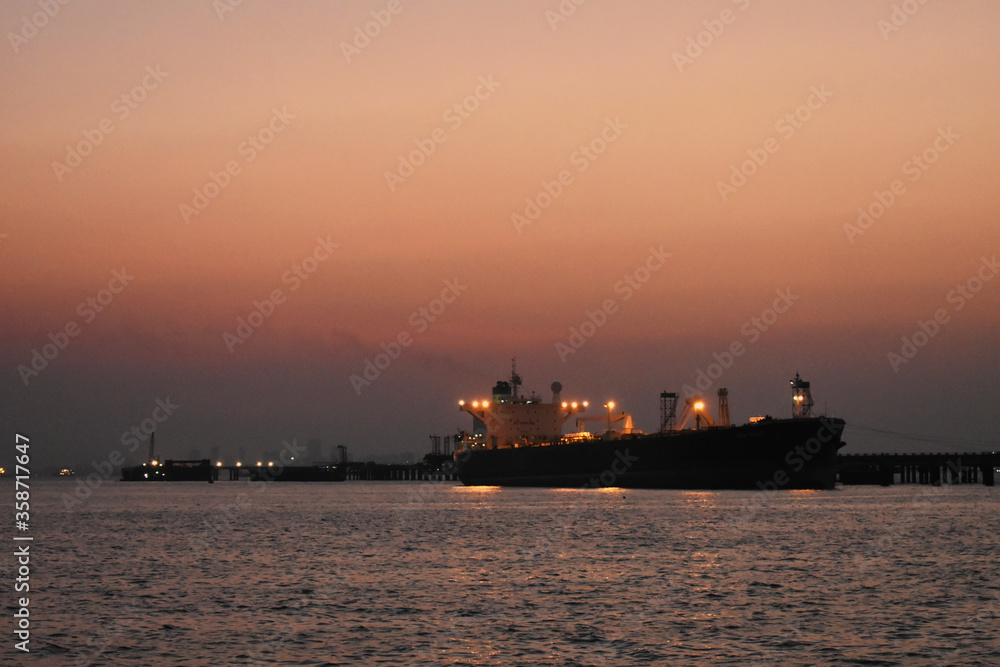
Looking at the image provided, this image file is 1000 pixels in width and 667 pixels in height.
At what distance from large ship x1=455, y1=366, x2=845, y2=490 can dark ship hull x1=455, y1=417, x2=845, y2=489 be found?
3.0 inches

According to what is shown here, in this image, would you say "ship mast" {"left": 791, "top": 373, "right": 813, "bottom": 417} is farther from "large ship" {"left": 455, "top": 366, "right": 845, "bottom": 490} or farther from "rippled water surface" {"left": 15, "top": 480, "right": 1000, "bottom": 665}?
"rippled water surface" {"left": 15, "top": 480, "right": 1000, "bottom": 665}

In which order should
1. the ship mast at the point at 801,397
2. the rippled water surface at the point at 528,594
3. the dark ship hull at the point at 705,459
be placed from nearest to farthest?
the rippled water surface at the point at 528,594 < the dark ship hull at the point at 705,459 < the ship mast at the point at 801,397

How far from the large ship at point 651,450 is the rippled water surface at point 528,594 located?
28.1 metres

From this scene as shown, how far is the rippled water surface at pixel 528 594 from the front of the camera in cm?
2098

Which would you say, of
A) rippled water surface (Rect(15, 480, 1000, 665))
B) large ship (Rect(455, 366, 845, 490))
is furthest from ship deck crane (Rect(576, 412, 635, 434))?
rippled water surface (Rect(15, 480, 1000, 665))

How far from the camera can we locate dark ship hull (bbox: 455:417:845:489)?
8044cm

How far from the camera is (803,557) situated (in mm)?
36719

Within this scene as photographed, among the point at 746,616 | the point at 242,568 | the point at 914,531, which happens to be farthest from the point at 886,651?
the point at 914,531

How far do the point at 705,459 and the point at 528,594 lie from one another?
202ft

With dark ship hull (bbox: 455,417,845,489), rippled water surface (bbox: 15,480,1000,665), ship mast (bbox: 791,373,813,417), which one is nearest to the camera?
rippled water surface (bbox: 15,480,1000,665)

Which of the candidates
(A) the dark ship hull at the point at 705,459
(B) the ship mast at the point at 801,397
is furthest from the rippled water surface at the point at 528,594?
(B) the ship mast at the point at 801,397

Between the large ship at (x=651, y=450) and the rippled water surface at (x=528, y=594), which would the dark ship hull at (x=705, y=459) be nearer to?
the large ship at (x=651, y=450)

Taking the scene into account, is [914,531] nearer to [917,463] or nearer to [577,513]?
[577,513]

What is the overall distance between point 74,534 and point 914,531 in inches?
1503
